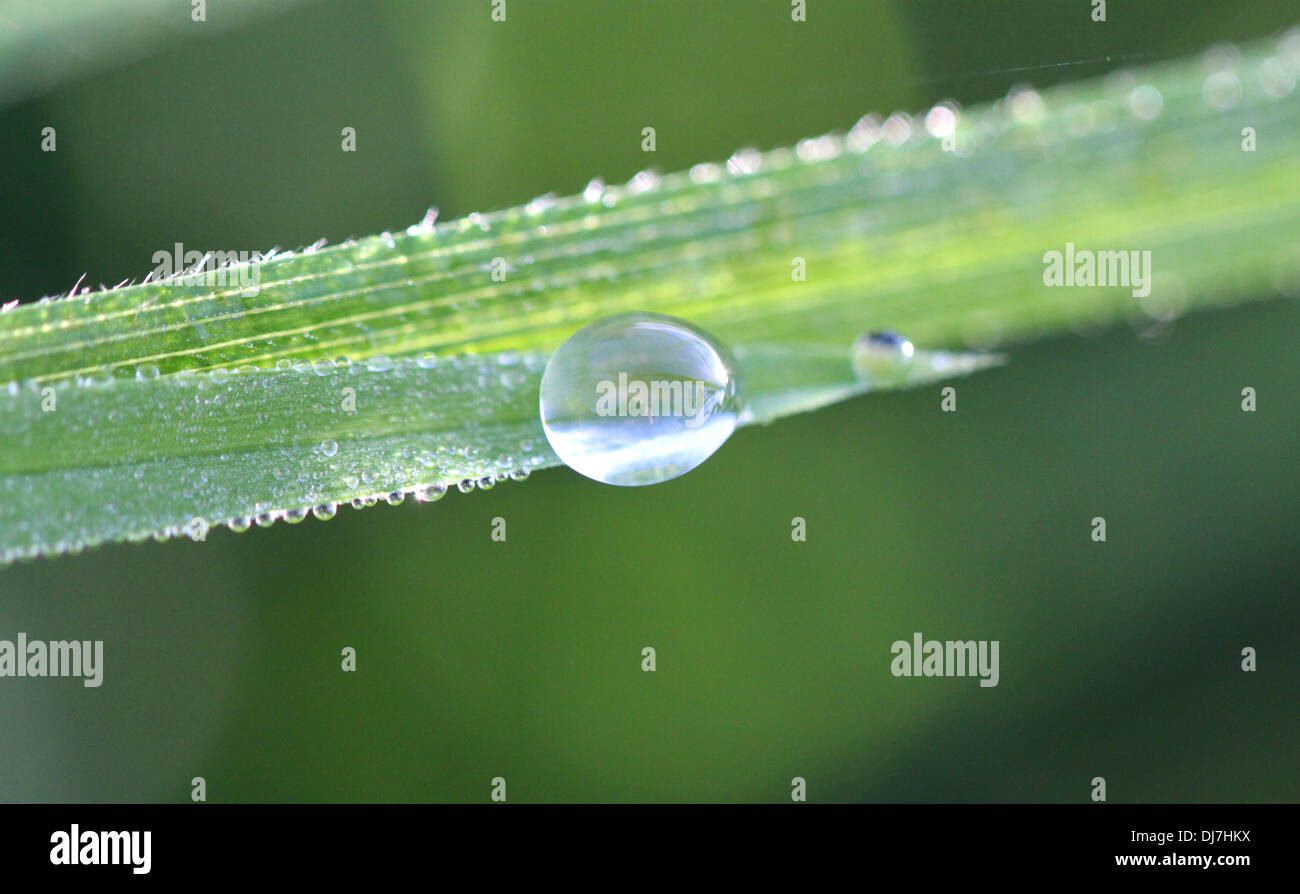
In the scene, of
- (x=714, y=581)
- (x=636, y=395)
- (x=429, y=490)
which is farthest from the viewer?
(x=714, y=581)

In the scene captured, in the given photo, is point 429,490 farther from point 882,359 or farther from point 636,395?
point 882,359

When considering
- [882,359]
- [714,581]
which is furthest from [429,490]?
[714,581]

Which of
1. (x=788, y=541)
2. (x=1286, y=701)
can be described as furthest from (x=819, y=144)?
(x=1286, y=701)

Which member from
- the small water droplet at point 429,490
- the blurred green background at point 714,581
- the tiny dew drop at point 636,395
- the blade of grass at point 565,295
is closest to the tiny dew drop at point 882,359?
the blade of grass at point 565,295

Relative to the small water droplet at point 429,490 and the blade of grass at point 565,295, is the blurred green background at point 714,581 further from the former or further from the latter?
the small water droplet at point 429,490

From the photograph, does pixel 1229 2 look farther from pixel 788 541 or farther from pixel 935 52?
pixel 788 541

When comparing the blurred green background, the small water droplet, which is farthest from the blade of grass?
the blurred green background

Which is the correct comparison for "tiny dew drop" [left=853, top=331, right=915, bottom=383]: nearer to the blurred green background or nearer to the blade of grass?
the blade of grass
